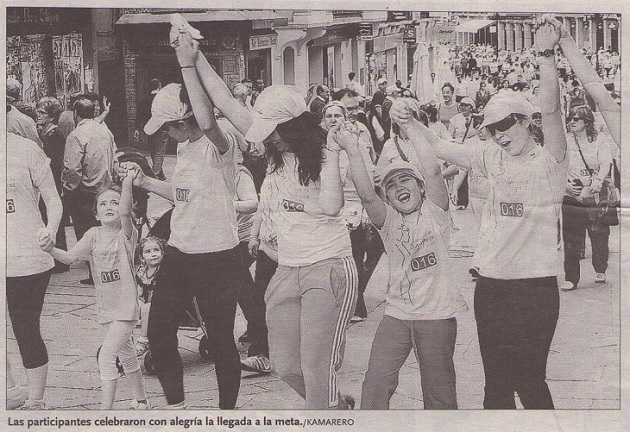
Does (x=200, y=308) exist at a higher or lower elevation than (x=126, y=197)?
→ lower

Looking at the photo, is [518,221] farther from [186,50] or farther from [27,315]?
[27,315]

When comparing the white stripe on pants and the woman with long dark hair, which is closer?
the white stripe on pants

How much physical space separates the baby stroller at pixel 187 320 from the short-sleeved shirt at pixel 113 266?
62 mm

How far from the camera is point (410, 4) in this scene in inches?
63.6

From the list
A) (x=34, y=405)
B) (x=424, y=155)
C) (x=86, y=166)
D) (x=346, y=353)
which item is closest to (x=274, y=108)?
(x=424, y=155)

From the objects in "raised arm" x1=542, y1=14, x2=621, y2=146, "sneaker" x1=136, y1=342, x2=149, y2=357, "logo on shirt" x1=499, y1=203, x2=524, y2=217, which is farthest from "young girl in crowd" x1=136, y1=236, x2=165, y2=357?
"raised arm" x1=542, y1=14, x2=621, y2=146

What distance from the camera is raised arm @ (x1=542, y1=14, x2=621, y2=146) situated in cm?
158

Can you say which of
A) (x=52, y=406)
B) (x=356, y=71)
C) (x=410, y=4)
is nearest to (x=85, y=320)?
(x=52, y=406)

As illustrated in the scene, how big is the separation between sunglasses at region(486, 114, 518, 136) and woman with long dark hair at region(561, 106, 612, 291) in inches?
5.8

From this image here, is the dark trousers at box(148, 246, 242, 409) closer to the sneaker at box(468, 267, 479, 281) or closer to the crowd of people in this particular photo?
the crowd of people

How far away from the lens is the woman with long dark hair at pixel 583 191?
1.59 metres

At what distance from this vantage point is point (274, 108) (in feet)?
4.99

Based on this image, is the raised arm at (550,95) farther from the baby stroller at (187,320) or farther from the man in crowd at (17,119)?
the man in crowd at (17,119)

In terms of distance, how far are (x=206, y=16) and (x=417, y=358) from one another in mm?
942
